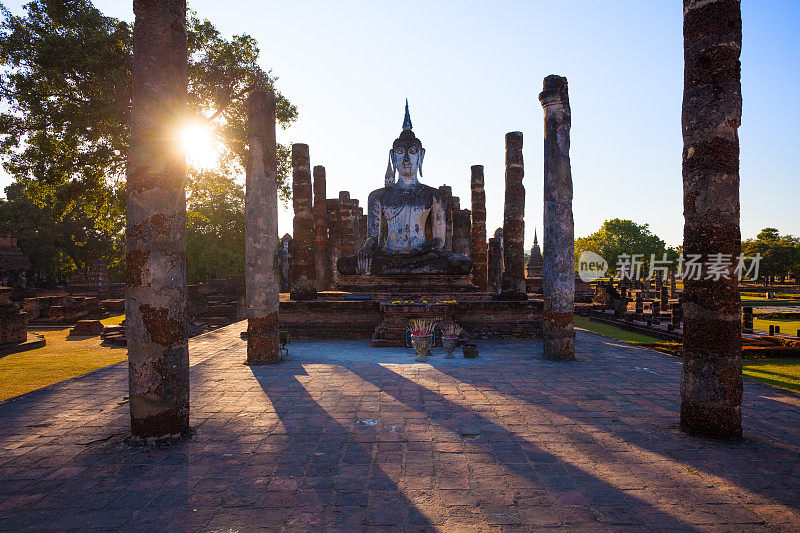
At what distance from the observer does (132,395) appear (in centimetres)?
425

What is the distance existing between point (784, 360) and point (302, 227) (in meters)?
11.7

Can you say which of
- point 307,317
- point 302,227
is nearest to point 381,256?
point 302,227

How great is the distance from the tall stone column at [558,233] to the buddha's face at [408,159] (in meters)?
6.42

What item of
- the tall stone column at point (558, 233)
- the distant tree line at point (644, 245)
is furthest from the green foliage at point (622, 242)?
the tall stone column at point (558, 233)

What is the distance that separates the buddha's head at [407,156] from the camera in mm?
14281

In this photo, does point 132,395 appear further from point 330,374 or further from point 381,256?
Answer: point 381,256

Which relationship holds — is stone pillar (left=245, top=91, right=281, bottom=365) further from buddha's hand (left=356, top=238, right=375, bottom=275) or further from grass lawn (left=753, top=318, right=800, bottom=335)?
grass lawn (left=753, top=318, right=800, bottom=335)

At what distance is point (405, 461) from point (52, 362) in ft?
29.0

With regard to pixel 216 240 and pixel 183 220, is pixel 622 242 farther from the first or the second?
pixel 183 220

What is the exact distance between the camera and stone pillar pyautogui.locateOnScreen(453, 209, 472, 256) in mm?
19312

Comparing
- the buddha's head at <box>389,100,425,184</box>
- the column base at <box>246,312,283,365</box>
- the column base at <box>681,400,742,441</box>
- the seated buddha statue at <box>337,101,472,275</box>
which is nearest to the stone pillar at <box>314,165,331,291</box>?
the seated buddha statue at <box>337,101,472,275</box>

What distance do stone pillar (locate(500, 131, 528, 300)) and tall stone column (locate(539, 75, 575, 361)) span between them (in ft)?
12.1

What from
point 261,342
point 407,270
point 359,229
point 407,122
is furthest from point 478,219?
point 261,342

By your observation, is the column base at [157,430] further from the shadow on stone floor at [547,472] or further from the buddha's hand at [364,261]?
the buddha's hand at [364,261]
